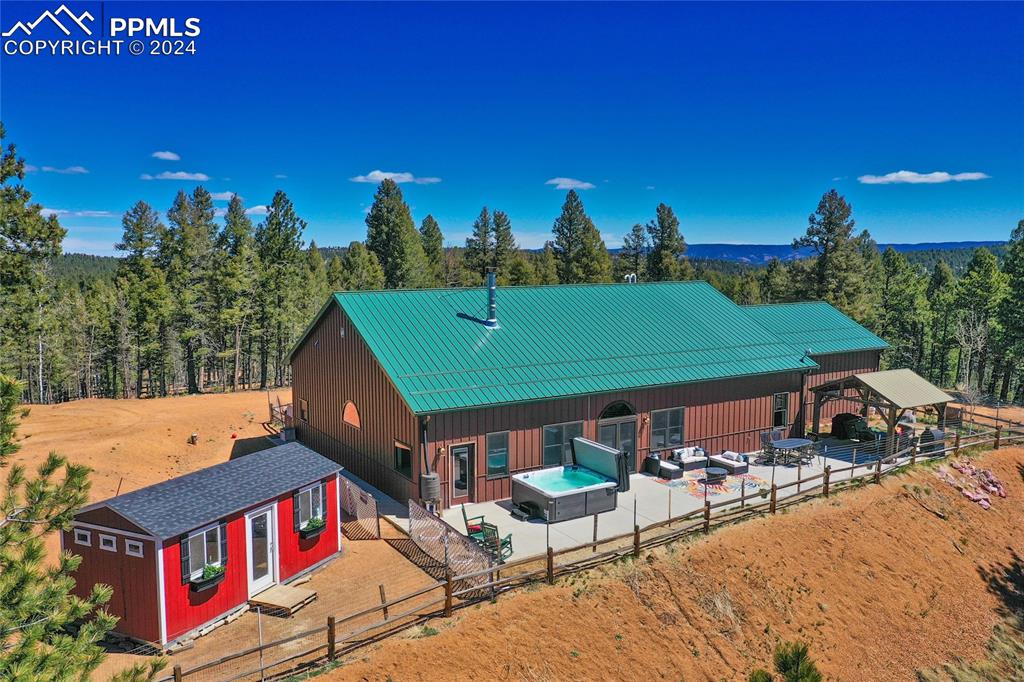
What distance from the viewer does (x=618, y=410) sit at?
2109cm

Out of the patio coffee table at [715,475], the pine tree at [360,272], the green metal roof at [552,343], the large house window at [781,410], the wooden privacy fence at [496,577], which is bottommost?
the wooden privacy fence at [496,577]

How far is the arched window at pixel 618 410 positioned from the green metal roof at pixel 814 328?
891cm

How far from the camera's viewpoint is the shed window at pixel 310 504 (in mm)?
15078

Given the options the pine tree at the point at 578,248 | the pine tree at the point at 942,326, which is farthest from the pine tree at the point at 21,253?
the pine tree at the point at 942,326

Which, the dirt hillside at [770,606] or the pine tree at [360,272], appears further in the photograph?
the pine tree at [360,272]

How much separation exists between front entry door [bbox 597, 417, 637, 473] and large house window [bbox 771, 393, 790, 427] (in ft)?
20.0

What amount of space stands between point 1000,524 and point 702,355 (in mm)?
10587

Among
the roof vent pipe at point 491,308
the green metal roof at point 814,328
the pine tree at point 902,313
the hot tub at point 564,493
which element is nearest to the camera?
the hot tub at point 564,493

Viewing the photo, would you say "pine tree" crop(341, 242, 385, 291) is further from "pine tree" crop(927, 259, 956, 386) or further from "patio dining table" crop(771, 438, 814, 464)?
"pine tree" crop(927, 259, 956, 386)

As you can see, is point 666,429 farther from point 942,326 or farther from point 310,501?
point 942,326

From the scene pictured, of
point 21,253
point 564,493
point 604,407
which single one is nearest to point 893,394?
point 604,407

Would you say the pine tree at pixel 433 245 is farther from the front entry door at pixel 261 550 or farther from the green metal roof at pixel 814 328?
the front entry door at pixel 261 550

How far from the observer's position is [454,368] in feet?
64.1

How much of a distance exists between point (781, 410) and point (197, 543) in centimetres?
1965
